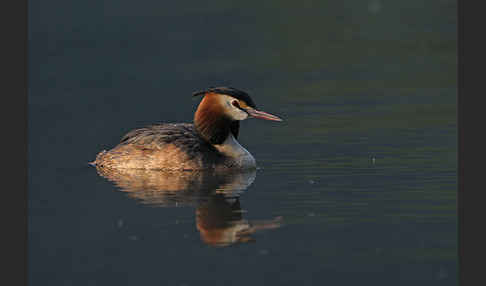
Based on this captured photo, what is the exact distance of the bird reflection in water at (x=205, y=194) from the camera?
13.5 meters

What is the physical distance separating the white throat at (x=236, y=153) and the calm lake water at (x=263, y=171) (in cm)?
23

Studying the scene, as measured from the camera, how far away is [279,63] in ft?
114

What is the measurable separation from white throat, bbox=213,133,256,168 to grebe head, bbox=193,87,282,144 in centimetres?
10

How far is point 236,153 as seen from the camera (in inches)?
706

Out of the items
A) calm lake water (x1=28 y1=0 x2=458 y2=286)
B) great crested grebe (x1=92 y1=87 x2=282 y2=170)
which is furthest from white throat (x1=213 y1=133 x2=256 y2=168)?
calm lake water (x1=28 y1=0 x2=458 y2=286)

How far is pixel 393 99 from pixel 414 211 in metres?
11.0

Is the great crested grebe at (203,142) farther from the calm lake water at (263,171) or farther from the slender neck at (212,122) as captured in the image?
the calm lake water at (263,171)

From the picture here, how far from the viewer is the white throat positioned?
1781cm

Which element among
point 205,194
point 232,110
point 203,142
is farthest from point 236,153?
point 205,194

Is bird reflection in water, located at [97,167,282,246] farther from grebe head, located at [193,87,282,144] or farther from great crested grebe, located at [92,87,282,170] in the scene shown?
grebe head, located at [193,87,282,144]

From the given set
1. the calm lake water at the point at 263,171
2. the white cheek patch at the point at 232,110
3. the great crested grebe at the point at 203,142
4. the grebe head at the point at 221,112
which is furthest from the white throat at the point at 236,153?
the white cheek patch at the point at 232,110

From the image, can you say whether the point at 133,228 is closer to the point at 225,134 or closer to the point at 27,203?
the point at 27,203

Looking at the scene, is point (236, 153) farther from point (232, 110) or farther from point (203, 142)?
point (232, 110)

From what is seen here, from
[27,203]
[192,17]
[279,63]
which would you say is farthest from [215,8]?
[27,203]
